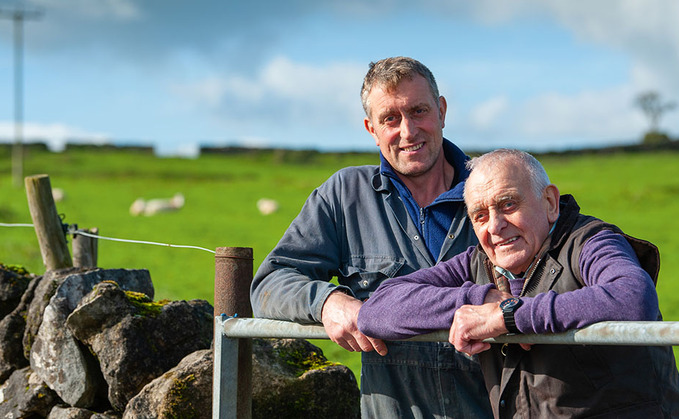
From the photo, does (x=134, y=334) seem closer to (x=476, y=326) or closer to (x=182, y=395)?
(x=182, y=395)

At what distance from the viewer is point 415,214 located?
13.0 ft

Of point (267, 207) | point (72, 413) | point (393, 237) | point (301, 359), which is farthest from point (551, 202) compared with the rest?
point (267, 207)

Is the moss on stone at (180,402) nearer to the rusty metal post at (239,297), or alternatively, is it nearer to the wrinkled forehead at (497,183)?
the rusty metal post at (239,297)

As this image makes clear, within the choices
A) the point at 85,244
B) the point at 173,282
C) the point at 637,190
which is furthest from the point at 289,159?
the point at 85,244

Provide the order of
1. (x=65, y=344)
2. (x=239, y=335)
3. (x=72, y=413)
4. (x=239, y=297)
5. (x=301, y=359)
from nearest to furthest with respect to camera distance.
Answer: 1. (x=239, y=335)
2. (x=239, y=297)
3. (x=301, y=359)
4. (x=72, y=413)
5. (x=65, y=344)

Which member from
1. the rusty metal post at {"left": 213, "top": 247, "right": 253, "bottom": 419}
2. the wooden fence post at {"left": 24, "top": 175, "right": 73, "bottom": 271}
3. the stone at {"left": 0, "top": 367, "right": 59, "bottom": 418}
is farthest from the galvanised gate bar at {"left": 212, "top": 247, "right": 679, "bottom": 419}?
the wooden fence post at {"left": 24, "top": 175, "right": 73, "bottom": 271}

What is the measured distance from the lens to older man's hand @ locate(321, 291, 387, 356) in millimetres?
3129

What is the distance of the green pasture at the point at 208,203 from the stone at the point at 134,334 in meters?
1.77

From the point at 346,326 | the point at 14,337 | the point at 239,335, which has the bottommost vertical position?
the point at 14,337

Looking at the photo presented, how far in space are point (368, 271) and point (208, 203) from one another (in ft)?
106

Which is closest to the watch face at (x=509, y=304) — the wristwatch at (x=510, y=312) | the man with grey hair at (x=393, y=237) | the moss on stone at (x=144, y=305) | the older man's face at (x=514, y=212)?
the wristwatch at (x=510, y=312)

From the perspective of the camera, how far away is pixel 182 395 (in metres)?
4.04

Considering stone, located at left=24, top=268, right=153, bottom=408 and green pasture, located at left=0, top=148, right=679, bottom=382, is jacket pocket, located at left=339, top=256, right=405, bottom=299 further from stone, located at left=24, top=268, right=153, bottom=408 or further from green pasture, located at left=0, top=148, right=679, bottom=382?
green pasture, located at left=0, top=148, right=679, bottom=382

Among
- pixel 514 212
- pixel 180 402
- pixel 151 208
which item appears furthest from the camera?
pixel 151 208
